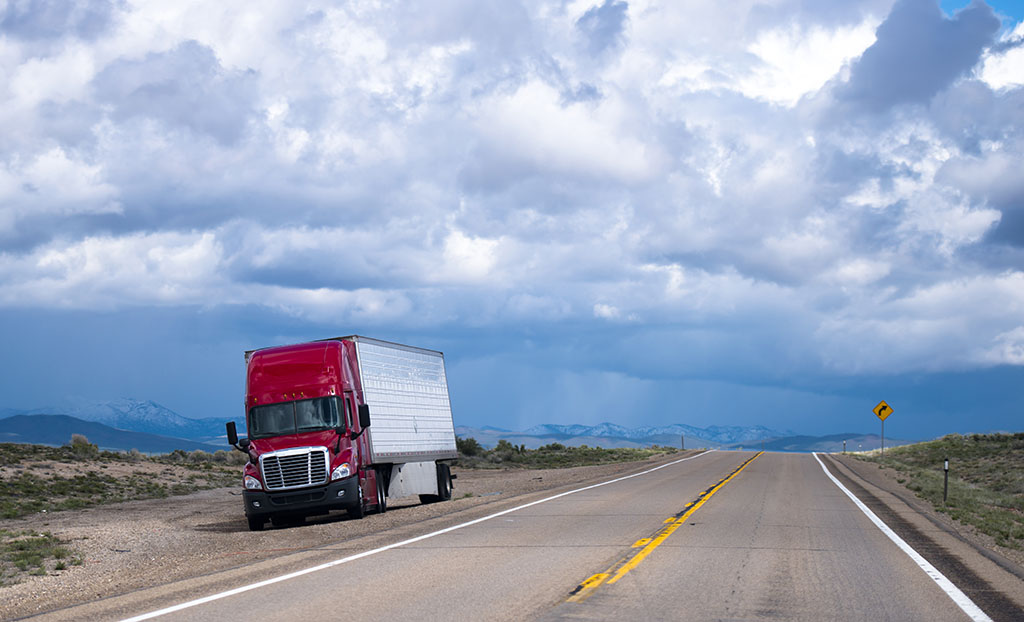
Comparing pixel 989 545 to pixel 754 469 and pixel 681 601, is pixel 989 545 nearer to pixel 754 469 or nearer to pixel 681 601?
pixel 681 601

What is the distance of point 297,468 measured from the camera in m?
21.4

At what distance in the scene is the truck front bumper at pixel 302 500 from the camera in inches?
838

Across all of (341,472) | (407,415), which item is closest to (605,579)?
(341,472)

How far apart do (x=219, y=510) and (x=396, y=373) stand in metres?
8.19

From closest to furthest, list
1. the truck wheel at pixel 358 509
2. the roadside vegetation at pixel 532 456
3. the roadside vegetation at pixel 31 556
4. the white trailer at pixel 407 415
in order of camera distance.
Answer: the roadside vegetation at pixel 31 556
the truck wheel at pixel 358 509
the white trailer at pixel 407 415
the roadside vegetation at pixel 532 456

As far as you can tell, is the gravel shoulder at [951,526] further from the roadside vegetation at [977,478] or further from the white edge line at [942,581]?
the white edge line at [942,581]

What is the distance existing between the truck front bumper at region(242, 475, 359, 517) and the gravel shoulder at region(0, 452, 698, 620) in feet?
1.40

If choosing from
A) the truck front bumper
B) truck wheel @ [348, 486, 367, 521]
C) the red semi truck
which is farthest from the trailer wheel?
the truck front bumper

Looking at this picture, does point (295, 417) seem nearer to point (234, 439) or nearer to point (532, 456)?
point (234, 439)

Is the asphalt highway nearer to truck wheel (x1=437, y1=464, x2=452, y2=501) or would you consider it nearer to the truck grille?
the truck grille

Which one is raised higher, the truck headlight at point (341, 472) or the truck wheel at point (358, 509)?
the truck headlight at point (341, 472)

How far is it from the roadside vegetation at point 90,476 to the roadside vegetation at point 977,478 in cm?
2485

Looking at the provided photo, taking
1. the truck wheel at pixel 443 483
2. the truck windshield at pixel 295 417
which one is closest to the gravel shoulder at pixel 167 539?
the truck wheel at pixel 443 483

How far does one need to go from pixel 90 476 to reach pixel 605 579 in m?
33.9
